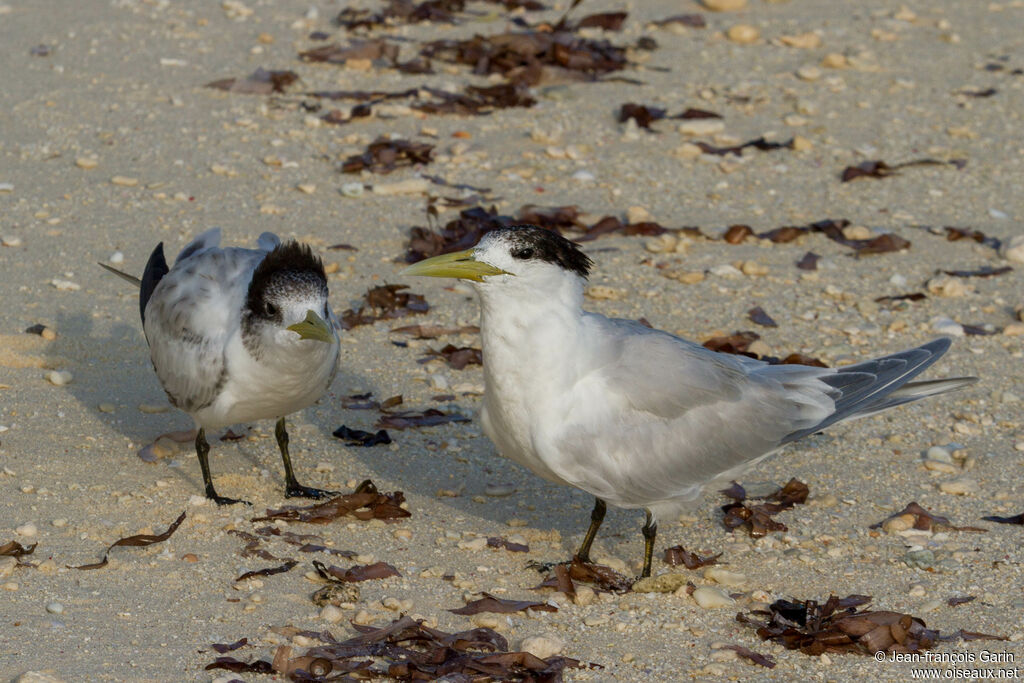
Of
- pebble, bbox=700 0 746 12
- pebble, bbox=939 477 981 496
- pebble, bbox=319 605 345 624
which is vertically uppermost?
pebble, bbox=700 0 746 12

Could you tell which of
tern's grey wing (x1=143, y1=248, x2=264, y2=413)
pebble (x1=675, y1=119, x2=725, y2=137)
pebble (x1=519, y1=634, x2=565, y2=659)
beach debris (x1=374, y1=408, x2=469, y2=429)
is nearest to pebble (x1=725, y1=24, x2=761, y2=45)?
pebble (x1=675, y1=119, x2=725, y2=137)

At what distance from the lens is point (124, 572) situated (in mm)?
4250

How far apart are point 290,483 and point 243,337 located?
0.74m

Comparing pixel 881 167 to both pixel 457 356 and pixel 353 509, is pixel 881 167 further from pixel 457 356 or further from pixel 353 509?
pixel 353 509

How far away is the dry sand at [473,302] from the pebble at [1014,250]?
2.8 inches

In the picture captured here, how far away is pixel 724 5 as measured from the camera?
1041 centimetres

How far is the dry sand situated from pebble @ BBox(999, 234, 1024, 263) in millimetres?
72

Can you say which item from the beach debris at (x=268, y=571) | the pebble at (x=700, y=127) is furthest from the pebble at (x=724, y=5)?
the beach debris at (x=268, y=571)

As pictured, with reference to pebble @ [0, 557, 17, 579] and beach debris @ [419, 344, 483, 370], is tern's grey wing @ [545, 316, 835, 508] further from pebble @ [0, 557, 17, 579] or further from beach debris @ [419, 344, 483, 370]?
pebble @ [0, 557, 17, 579]

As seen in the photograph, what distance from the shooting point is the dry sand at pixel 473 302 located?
418cm

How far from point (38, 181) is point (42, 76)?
161 cm

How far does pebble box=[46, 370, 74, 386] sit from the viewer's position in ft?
18.3

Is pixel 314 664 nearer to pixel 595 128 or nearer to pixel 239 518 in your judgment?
pixel 239 518

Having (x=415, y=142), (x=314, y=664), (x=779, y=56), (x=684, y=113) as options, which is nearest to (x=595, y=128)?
(x=684, y=113)
